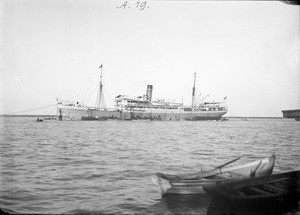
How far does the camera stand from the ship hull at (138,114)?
71.7 meters

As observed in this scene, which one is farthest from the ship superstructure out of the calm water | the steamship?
the calm water

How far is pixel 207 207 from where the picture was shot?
7746mm

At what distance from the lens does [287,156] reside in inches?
728

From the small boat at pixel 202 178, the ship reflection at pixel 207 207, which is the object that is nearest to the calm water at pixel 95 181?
the ship reflection at pixel 207 207

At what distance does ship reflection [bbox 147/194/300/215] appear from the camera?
6.93m

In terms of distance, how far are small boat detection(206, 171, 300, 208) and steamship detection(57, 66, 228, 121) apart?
217 ft

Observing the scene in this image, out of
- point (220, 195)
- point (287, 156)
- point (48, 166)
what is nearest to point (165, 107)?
point (287, 156)

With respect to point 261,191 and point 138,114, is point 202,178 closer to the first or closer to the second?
point 261,191

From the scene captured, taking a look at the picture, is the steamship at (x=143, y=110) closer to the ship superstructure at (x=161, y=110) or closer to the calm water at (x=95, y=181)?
the ship superstructure at (x=161, y=110)

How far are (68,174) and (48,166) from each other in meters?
2.45

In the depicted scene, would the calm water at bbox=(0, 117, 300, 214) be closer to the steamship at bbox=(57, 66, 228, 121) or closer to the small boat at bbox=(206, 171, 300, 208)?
the small boat at bbox=(206, 171, 300, 208)

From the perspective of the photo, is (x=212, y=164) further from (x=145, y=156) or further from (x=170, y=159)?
(x=145, y=156)

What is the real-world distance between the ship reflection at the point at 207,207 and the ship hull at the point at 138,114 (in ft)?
215

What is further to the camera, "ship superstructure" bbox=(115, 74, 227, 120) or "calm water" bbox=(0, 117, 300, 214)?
"ship superstructure" bbox=(115, 74, 227, 120)
